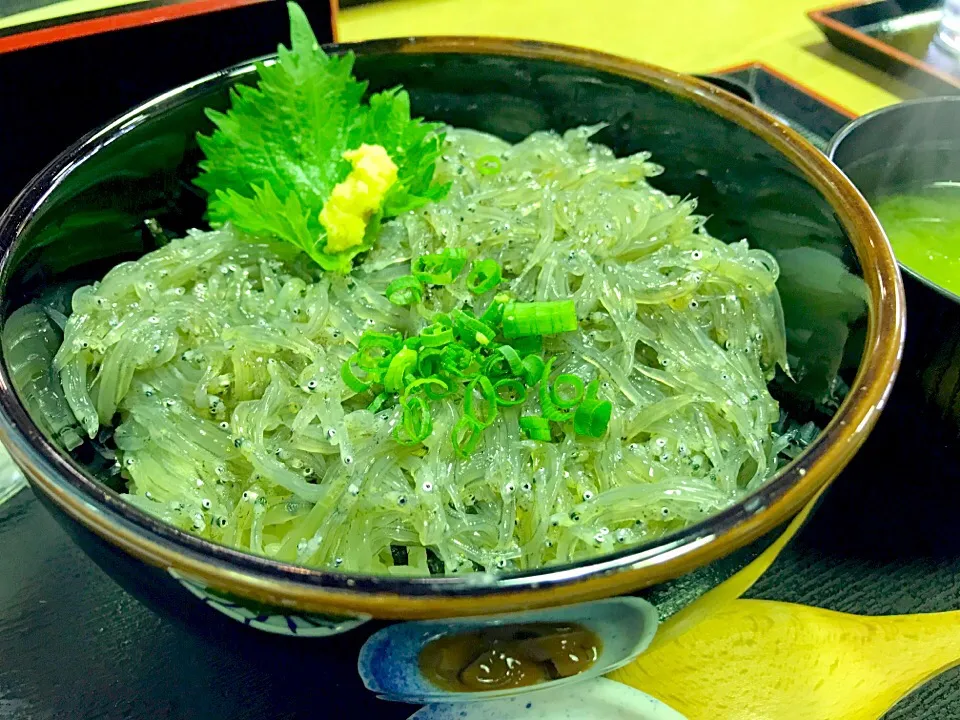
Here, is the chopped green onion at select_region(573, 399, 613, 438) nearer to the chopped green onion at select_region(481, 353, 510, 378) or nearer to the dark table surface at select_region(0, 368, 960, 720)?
the chopped green onion at select_region(481, 353, 510, 378)

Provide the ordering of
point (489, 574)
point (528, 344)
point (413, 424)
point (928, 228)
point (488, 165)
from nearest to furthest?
point (489, 574) → point (413, 424) → point (528, 344) → point (488, 165) → point (928, 228)

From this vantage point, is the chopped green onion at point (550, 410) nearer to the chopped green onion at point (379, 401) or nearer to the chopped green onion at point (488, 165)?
the chopped green onion at point (379, 401)

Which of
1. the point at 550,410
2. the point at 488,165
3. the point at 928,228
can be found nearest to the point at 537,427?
the point at 550,410

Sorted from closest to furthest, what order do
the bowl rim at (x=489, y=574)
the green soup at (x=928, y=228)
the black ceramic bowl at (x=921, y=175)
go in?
the bowl rim at (x=489, y=574) < the black ceramic bowl at (x=921, y=175) < the green soup at (x=928, y=228)

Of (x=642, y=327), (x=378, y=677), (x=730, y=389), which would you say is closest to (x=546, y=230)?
(x=642, y=327)

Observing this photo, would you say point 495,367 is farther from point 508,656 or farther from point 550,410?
point 508,656

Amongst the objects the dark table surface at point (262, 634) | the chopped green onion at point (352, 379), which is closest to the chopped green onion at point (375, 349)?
the chopped green onion at point (352, 379)

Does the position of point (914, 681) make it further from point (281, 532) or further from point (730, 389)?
point (281, 532)
